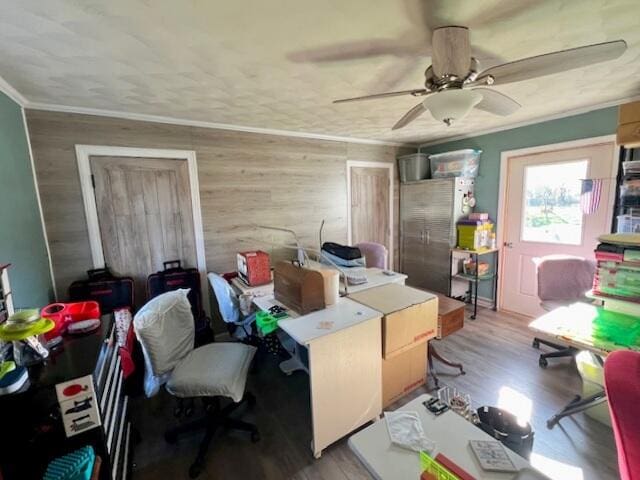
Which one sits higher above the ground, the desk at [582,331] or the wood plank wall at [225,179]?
the wood plank wall at [225,179]

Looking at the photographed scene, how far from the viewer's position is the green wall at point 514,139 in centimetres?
275

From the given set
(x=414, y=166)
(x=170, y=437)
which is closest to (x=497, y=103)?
(x=414, y=166)

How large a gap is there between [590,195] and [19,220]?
4.84m

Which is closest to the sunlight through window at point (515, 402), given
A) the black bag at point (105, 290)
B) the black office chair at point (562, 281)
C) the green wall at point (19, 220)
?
the black office chair at point (562, 281)

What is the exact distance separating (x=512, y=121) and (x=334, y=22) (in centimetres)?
293

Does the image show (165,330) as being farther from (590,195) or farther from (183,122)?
(590,195)

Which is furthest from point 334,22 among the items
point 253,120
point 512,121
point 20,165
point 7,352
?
point 512,121

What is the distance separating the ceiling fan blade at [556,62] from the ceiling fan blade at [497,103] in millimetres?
92

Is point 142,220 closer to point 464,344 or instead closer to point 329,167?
point 329,167

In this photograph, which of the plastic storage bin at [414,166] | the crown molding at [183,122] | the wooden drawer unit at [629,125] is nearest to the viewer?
the wooden drawer unit at [629,125]

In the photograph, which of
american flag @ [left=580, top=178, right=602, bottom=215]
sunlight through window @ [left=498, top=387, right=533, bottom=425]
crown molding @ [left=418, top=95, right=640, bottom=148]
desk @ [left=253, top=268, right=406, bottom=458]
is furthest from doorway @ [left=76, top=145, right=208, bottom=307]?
american flag @ [left=580, top=178, right=602, bottom=215]

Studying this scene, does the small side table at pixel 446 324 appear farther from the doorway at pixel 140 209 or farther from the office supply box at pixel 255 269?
the doorway at pixel 140 209

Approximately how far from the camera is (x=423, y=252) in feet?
13.4

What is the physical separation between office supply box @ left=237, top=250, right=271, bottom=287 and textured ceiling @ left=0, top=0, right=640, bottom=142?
4.33 ft
